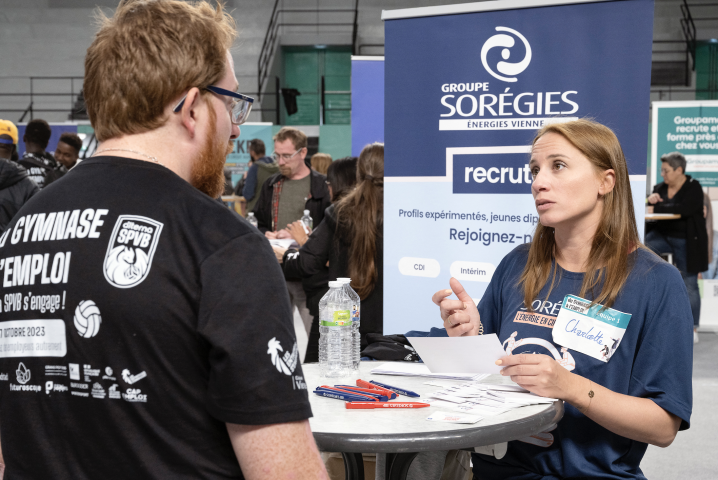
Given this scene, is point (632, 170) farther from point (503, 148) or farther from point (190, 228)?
point (190, 228)

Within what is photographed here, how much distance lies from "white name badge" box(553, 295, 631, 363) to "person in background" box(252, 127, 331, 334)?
116 inches

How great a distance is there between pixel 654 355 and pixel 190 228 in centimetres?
109

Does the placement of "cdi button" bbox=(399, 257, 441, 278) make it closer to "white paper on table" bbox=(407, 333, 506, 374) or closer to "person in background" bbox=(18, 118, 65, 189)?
"white paper on table" bbox=(407, 333, 506, 374)

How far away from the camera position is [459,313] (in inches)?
66.6

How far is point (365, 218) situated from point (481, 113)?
0.70 meters

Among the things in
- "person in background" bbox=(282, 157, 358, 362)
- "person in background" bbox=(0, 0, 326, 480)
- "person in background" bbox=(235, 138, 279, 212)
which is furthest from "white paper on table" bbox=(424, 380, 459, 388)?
"person in background" bbox=(235, 138, 279, 212)

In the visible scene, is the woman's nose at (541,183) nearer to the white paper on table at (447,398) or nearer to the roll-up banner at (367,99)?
the white paper on table at (447,398)

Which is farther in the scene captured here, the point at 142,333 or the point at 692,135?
the point at 692,135

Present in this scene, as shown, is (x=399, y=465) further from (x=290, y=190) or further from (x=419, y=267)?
(x=290, y=190)

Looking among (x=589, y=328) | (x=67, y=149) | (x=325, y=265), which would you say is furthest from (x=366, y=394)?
(x=67, y=149)

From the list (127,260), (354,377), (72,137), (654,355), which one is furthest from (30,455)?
(72,137)

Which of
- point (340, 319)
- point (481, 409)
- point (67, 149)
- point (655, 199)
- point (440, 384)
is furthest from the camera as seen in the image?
point (655, 199)

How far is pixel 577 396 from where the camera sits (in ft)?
4.58

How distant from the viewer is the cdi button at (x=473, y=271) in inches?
99.7
